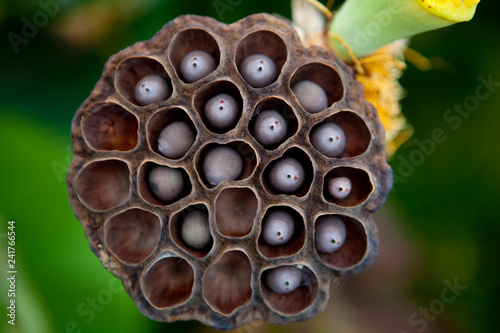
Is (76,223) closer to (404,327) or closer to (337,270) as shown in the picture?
(337,270)

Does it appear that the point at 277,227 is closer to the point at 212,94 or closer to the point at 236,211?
the point at 236,211

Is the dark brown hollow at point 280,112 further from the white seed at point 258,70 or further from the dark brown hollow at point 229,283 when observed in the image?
the dark brown hollow at point 229,283

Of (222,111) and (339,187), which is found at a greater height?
(222,111)

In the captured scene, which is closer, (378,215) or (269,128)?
(269,128)

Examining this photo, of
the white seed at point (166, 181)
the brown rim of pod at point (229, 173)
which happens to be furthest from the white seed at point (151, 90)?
the white seed at point (166, 181)

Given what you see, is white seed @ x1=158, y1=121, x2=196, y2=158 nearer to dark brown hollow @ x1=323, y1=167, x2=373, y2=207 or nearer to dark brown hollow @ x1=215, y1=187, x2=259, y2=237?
dark brown hollow @ x1=215, y1=187, x2=259, y2=237

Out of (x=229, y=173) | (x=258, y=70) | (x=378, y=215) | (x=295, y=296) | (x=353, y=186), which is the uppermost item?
(x=258, y=70)

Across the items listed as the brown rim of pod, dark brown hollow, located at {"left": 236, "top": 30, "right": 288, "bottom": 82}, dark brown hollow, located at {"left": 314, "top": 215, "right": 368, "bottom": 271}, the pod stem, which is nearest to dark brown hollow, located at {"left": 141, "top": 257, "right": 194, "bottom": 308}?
the brown rim of pod

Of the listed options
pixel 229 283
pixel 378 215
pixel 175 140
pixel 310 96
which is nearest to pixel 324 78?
pixel 310 96

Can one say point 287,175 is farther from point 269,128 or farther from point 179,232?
point 179,232
